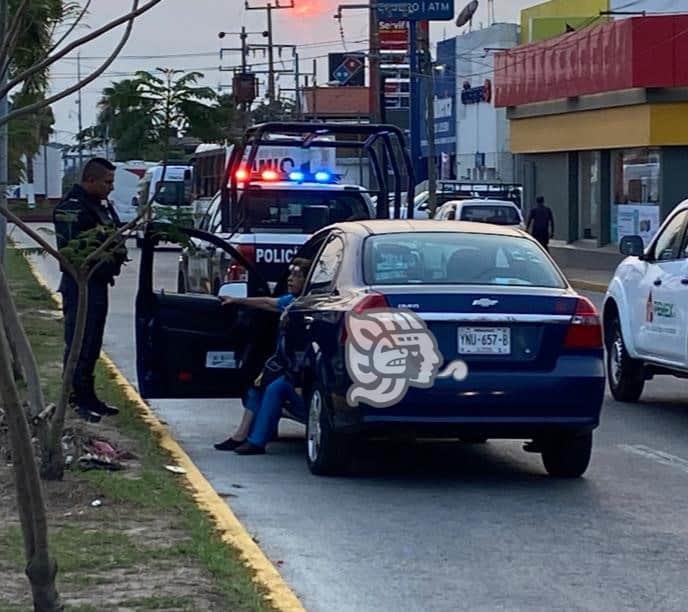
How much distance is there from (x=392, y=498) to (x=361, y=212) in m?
9.68

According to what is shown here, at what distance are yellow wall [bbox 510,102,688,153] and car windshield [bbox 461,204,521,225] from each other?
5.31 metres

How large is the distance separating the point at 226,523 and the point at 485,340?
205 centimetres

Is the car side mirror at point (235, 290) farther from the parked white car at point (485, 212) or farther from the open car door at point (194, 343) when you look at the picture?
the parked white car at point (485, 212)

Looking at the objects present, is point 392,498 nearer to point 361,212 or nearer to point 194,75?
point 194,75

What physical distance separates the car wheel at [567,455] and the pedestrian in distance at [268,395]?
1.62 m

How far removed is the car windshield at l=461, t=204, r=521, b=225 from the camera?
33281mm

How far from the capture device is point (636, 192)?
130 ft

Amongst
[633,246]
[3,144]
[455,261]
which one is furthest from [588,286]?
[455,261]

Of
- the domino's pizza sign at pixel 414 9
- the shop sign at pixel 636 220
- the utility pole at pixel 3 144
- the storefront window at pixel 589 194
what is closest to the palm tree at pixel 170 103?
the utility pole at pixel 3 144

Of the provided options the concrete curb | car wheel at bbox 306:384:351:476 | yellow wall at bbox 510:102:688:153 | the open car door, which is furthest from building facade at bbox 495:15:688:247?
car wheel at bbox 306:384:351:476

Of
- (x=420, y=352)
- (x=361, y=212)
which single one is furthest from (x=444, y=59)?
(x=420, y=352)

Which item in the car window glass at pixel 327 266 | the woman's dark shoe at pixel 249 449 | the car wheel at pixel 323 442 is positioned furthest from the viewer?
the woman's dark shoe at pixel 249 449

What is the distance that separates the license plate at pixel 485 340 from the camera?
368 inches

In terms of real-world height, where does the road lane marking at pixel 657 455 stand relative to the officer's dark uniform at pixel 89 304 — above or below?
below
